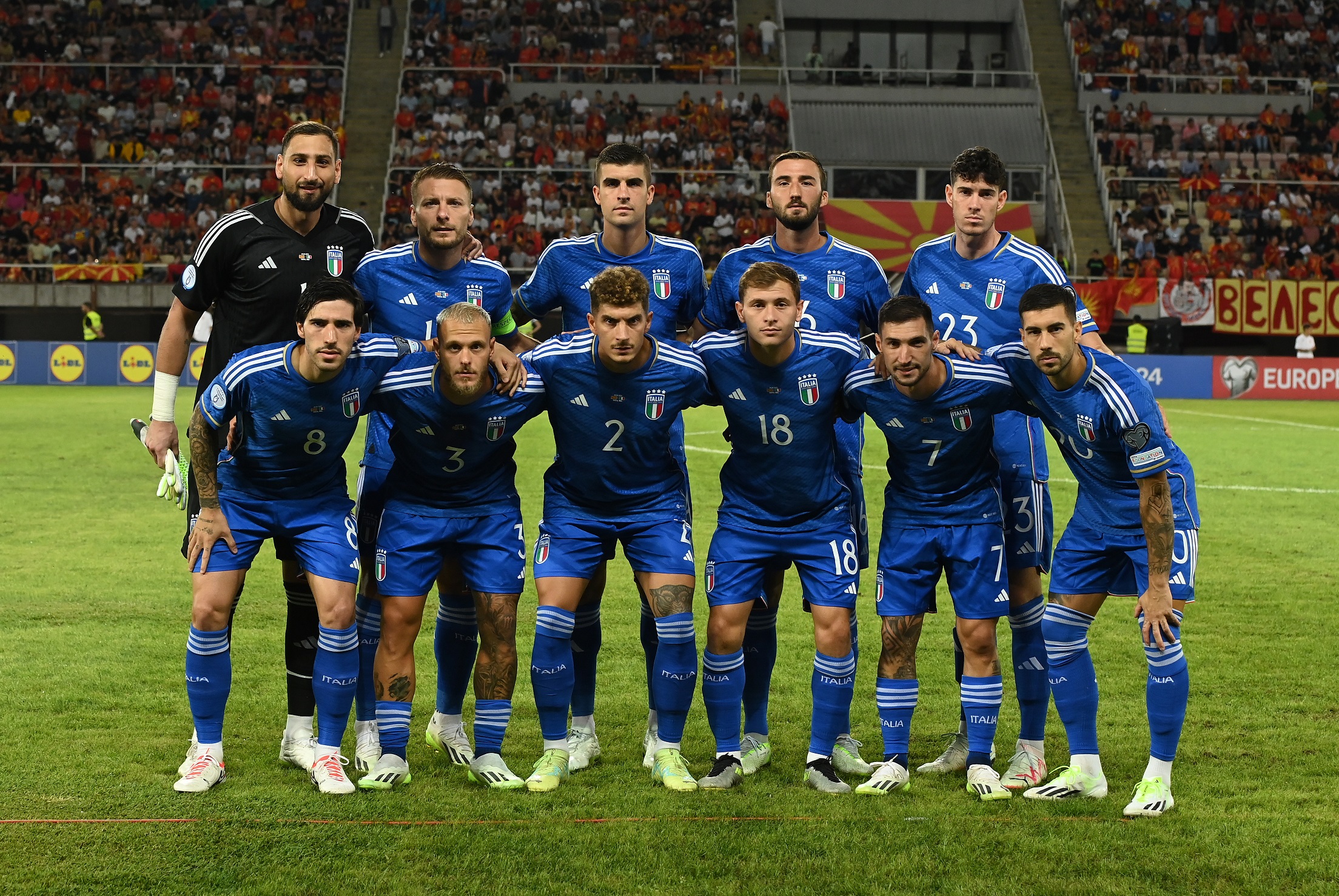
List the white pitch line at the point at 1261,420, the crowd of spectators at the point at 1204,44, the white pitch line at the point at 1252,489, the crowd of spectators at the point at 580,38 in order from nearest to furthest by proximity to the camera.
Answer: the white pitch line at the point at 1252,489, the white pitch line at the point at 1261,420, the crowd of spectators at the point at 580,38, the crowd of spectators at the point at 1204,44

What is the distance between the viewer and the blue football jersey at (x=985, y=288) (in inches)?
232

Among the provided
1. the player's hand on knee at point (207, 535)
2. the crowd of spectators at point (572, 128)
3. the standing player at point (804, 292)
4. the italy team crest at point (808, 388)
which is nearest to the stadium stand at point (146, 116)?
the crowd of spectators at point (572, 128)

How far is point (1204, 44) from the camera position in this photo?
40.4 metres

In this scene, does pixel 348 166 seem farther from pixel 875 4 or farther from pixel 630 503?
pixel 630 503

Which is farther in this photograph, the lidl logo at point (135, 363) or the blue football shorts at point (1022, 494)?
the lidl logo at point (135, 363)

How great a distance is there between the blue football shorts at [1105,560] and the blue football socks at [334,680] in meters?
2.74

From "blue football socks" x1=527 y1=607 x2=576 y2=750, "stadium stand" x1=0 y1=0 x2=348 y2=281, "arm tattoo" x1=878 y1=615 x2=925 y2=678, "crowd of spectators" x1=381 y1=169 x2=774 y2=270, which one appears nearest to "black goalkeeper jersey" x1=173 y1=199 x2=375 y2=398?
"blue football socks" x1=527 y1=607 x2=576 y2=750

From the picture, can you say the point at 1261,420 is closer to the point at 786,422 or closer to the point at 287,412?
the point at 786,422

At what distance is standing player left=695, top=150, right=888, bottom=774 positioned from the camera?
5840mm

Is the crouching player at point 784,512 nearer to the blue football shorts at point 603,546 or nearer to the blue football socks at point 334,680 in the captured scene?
the blue football shorts at point 603,546

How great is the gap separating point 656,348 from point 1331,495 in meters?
11.0

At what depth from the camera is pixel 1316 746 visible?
5.81 meters

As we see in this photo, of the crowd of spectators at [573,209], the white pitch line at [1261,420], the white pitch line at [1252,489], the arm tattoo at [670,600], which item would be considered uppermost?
the crowd of spectators at [573,209]

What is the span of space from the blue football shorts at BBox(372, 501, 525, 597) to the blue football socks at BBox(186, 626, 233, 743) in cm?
67
